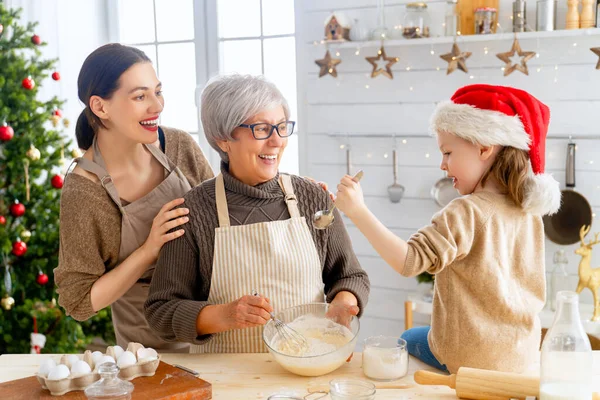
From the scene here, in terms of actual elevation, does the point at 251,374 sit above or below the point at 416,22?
below

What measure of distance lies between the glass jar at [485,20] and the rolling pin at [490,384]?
2270 millimetres

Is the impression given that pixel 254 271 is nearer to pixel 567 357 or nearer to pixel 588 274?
pixel 567 357

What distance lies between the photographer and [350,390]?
1.35 meters

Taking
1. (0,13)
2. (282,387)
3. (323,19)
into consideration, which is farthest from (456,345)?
(0,13)

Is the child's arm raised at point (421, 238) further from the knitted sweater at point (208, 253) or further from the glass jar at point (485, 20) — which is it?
the glass jar at point (485, 20)

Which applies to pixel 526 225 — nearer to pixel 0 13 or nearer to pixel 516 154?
pixel 516 154

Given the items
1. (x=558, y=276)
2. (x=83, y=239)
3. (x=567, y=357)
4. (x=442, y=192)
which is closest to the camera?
(x=567, y=357)

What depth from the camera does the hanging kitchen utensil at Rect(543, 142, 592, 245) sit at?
3262mm

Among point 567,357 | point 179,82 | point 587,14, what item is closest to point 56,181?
point 179,82

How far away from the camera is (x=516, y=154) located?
171cm

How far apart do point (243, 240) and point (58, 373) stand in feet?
1.91

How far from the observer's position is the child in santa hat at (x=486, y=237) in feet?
5.38

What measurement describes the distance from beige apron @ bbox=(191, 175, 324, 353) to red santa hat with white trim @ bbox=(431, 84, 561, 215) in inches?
20.6

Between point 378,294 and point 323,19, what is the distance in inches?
63.0
